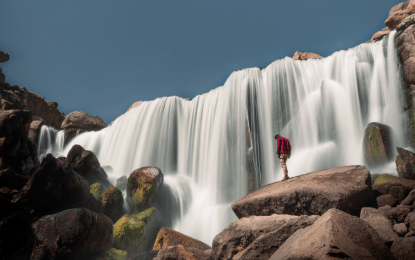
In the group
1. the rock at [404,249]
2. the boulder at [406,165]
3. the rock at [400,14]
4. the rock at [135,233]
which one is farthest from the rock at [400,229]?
the rock at [400,14]

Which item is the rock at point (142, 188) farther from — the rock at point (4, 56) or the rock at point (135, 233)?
the rock at point (4, 56)

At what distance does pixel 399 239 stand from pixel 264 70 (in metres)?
15.2

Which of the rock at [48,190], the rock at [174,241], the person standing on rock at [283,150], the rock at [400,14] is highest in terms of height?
the rock at [400,14]

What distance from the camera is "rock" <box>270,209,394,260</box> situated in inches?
117

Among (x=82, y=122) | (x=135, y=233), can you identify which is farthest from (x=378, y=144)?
(x=82, y=122)

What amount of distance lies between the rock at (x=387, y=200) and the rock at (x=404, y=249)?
260cm

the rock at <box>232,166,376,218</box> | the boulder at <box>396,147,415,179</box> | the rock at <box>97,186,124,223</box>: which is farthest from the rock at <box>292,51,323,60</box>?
the rock at <box>97,186,124,223</box>

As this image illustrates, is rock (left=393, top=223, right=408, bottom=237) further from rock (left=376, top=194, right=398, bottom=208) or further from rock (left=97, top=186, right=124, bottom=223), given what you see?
rock (left=97, top=186, right=124, bottom=223)

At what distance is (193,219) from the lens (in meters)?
13.8

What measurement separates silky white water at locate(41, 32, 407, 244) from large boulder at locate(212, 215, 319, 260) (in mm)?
7473

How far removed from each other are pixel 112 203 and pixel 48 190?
10.6 ft

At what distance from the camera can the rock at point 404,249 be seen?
3329mm

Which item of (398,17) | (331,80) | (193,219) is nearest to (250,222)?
(193,219)

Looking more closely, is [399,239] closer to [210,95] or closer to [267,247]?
[267,247]
